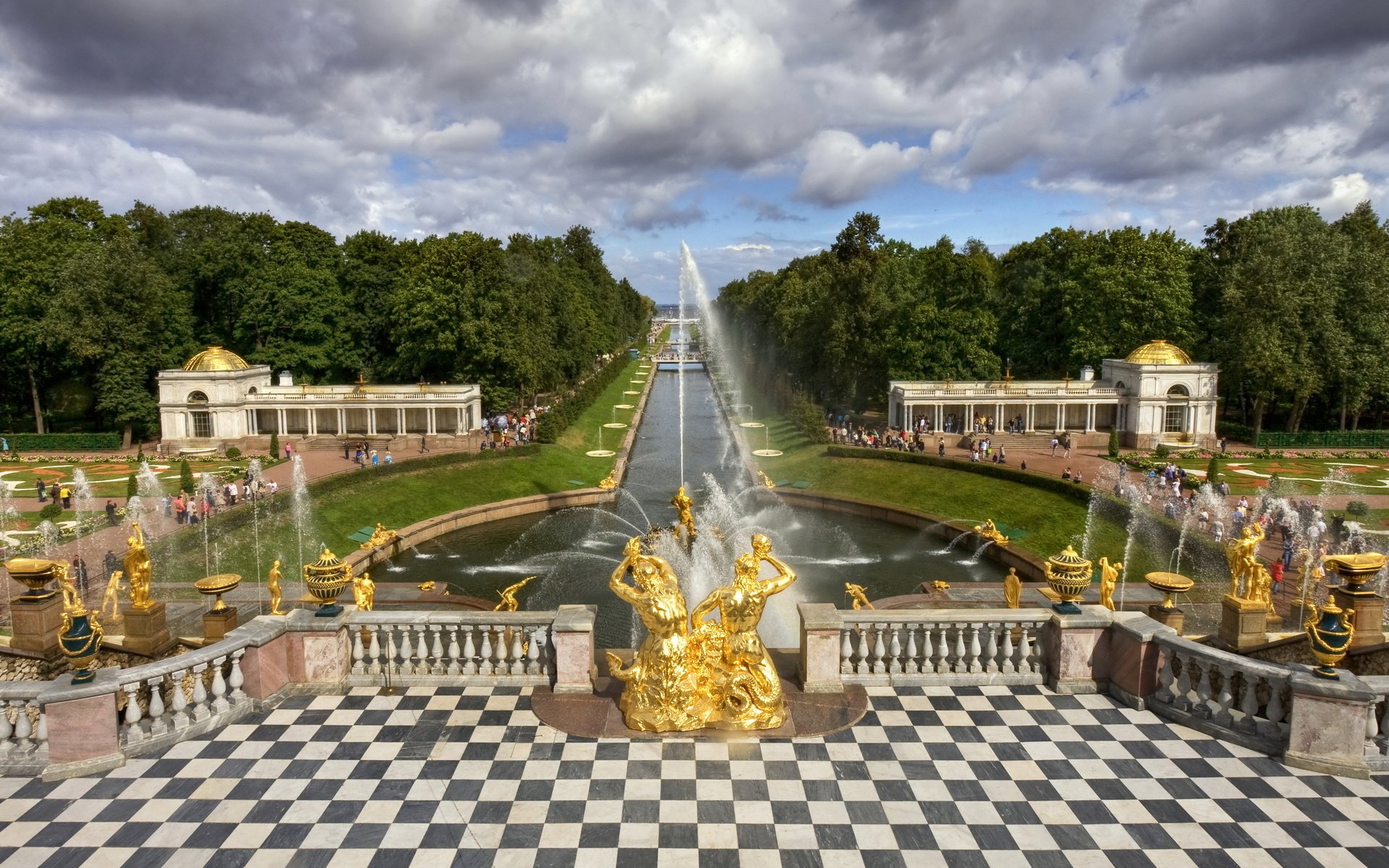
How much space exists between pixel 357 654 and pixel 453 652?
1.45 meters

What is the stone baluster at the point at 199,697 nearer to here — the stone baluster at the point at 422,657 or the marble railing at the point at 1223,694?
the stone baluster at the point at 422,657

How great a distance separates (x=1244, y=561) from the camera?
1814 centimetres

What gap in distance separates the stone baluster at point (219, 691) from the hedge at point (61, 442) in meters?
53.7

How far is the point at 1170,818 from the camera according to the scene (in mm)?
9844

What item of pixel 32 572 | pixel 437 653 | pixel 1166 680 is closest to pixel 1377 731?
pixel 1166 680

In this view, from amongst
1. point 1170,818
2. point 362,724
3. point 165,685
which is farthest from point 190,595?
point 1170,818

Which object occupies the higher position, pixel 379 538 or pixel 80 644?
pixel 80 644

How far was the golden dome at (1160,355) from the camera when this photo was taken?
58.1 metres

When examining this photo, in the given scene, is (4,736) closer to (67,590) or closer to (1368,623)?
(67,590)

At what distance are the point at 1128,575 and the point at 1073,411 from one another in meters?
33.7

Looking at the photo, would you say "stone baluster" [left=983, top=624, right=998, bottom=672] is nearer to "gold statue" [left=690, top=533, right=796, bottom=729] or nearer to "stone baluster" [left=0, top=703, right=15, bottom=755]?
"gold statue" [left=690, top=533, right=796, bottom=729]

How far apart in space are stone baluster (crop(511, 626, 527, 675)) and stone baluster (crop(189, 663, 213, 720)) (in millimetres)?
4133

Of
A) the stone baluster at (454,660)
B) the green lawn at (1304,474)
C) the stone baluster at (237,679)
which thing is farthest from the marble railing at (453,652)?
the green lawn at (1304,474)

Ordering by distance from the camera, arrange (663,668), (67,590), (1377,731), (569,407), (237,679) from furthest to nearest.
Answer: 1. (569,407)
2. (67,590)
3. (237,679)
4. (663,668)
5. (1377,731)
